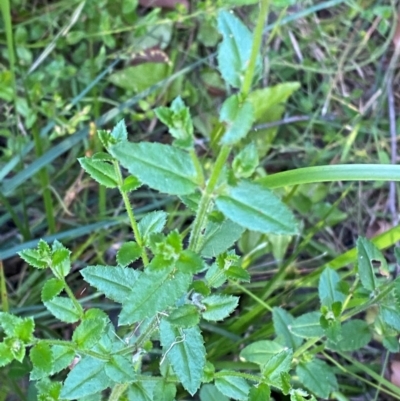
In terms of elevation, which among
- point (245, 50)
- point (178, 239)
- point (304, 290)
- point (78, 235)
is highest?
point (245, 50)

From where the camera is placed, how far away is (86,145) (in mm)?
1437

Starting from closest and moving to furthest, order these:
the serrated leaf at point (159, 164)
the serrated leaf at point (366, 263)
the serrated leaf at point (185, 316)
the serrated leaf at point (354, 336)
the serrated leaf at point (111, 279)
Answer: the serrated leaf at point (159, 164) < the serrated leaf at point (185, 316) < the serrated leaf at point (111, 279) < the serrated leaf at point (366, 263) < the serrated leaf at point (354, 336)

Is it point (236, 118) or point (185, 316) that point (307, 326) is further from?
point (236, 118)

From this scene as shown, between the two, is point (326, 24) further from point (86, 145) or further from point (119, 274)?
point (119, 274)

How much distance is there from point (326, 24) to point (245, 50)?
1230 mm

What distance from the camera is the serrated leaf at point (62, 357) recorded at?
76cm

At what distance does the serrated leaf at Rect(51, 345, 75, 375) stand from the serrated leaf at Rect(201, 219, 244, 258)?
22cm

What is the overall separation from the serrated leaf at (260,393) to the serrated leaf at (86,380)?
198 millimetres

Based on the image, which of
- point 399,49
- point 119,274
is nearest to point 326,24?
point 399,49

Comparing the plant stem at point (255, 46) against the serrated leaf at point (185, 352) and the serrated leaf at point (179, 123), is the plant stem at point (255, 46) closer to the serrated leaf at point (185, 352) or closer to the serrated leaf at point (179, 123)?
the serrated leaf at point (179, 123)

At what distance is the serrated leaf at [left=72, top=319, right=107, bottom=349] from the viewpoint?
0.74 meters

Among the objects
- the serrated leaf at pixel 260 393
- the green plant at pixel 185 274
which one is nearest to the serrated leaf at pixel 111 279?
the green plant at pixel 185 274

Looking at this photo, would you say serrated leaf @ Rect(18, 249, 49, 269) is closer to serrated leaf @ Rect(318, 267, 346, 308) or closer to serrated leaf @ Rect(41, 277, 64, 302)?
serrated leaf @ Rect(41, 277, 64, 302)

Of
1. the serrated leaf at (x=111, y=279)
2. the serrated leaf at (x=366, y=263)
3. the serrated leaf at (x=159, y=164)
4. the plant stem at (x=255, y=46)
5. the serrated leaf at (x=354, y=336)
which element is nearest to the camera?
the plant stem at (x=255, y=46)
